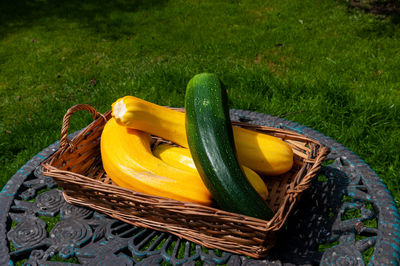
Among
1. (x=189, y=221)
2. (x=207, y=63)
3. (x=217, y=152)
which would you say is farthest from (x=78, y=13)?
(x=189, y=221)

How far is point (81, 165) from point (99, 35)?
3.66 m

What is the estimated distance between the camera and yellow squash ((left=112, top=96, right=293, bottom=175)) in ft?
5.56

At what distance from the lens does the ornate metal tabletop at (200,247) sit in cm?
139

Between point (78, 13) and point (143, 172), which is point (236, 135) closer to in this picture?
point (143, 172)

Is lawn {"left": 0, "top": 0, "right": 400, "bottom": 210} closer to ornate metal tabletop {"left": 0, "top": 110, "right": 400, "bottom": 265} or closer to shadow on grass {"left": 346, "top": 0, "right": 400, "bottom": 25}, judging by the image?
shadow on grass {"left": 346, "top": 0, "right": 400, "bottom": 25}

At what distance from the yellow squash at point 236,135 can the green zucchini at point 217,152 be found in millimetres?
169

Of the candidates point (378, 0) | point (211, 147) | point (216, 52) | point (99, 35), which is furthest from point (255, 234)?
point (378, 0)

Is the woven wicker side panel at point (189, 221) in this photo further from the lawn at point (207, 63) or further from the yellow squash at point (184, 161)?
the lawn at point (207, 63)

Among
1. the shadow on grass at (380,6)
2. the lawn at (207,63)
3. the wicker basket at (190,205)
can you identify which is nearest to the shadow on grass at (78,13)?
the lawn at (207,63)

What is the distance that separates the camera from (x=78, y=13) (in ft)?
18.9

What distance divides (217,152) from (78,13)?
520 cm

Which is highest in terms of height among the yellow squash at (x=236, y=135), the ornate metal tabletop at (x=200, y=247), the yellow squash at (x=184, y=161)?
the yellow squash at (x=236, y=135)

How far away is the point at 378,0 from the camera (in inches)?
205

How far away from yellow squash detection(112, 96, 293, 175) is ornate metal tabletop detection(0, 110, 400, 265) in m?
0.24
